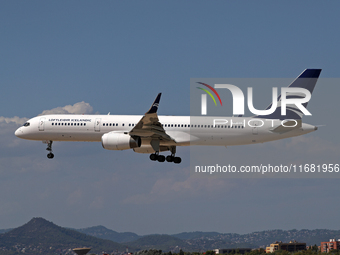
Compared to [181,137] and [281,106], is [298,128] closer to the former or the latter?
[281,106]

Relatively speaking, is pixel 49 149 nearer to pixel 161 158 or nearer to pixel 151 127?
pixel 161 158

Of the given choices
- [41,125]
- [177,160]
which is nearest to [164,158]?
[177,160]

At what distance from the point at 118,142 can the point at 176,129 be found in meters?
6.73

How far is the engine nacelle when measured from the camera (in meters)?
51.0

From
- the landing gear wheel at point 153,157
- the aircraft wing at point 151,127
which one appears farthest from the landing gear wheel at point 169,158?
the aircraft wing at point 151,127

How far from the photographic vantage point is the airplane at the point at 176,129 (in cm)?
5162

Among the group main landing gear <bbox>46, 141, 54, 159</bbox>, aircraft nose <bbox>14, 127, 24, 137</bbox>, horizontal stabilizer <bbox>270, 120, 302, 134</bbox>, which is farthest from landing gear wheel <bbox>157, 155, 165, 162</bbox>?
aircraft nose <bbox>14, 127, 24, 137</bbox>

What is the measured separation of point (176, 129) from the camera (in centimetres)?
5331

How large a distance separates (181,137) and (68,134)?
13.0 m

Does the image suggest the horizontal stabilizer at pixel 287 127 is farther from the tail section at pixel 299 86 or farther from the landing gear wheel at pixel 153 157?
the landing gear wheel at pixel 153 157

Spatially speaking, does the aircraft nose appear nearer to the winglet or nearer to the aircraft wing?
the aircraft wing

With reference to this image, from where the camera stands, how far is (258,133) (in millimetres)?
52625

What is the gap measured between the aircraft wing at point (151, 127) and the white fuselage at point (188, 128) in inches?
54.4

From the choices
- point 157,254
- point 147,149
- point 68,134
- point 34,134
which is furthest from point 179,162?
point 157,254
